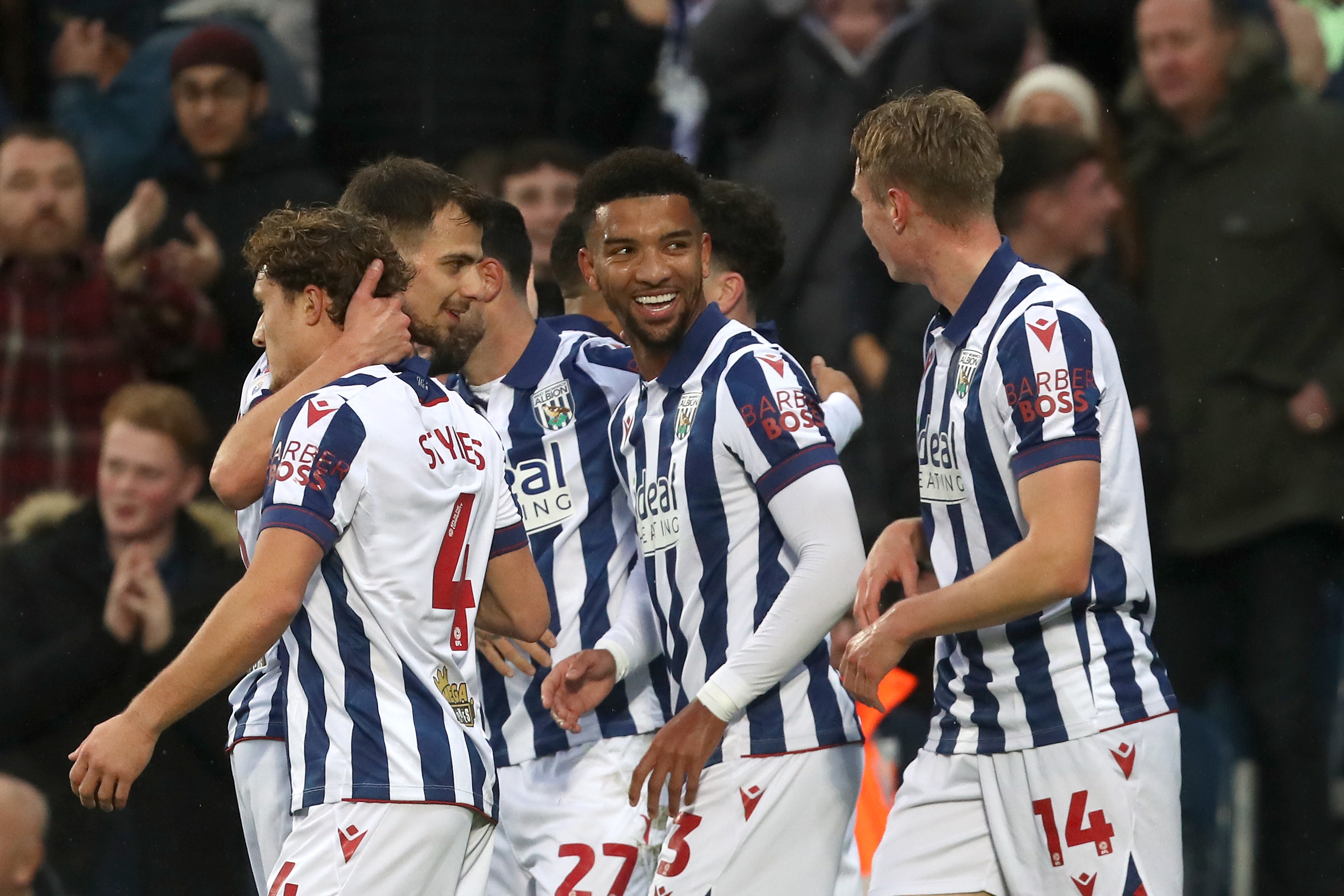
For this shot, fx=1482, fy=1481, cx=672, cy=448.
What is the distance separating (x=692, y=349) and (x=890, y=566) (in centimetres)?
64

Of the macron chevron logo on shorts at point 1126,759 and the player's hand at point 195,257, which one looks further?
the player's hand at point 195,257

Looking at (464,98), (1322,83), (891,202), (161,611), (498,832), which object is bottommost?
(498,832)

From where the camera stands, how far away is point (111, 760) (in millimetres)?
2326

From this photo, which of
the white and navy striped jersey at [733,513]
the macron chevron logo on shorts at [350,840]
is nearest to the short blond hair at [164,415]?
the white and navy striped jersey at [733,513]

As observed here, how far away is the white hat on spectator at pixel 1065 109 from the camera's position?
563cm

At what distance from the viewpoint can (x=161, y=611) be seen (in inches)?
227

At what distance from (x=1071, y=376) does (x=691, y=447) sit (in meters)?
0.83

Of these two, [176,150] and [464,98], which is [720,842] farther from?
[176,150]

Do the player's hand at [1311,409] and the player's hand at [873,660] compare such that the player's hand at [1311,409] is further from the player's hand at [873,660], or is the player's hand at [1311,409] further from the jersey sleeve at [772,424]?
the player's hand at [873,660]

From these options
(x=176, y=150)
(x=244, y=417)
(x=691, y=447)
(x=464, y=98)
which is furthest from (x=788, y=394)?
(x=176, y=150)

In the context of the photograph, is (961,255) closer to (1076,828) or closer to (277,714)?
(1076,828)

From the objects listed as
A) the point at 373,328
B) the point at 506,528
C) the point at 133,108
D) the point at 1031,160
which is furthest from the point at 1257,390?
the point at 133,108

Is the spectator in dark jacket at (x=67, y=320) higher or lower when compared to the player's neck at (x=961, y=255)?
higher

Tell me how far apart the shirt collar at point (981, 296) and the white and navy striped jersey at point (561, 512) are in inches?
42.0
